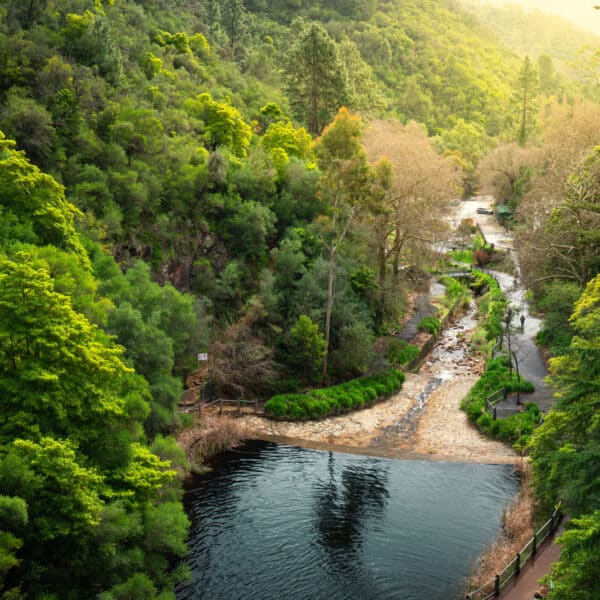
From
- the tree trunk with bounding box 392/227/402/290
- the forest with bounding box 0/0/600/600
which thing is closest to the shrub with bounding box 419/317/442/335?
the forest with bounding box 0/0/600/600

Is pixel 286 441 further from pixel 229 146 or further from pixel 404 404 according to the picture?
pixel 229 146

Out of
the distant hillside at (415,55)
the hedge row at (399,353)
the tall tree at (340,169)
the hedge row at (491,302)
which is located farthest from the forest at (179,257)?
the distant hillside at (415,55)

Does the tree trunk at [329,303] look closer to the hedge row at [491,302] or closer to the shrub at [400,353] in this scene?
the shrub at [400,353]

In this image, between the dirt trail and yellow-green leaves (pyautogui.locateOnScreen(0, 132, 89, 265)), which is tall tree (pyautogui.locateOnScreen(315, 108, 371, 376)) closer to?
the dirt trail

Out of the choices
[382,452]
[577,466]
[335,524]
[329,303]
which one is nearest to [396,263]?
[329,303]

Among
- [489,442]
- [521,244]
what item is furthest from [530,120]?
[489,442]

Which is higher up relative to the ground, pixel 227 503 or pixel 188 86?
pixel 188 86
